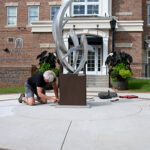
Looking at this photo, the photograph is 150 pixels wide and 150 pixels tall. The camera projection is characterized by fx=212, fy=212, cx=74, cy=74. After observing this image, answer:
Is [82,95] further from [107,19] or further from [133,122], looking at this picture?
[107,19]

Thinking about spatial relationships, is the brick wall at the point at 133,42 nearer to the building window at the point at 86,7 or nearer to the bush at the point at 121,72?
the building window at the point at 86,7

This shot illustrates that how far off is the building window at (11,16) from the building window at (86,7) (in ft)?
20.8

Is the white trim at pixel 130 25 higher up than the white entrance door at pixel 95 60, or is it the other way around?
the white trim at pixel 130 25

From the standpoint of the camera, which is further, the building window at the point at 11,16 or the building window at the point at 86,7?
the building window at the point at 11,16

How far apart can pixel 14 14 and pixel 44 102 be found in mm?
16811

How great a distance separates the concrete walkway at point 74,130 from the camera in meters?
3.41

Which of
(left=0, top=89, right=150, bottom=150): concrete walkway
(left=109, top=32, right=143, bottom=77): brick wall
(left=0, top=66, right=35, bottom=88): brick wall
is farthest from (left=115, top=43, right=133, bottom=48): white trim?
(left=0, top=89, right=150, bottom=150): concrete walkway

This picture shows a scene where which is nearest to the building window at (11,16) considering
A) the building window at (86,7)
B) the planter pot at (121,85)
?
the building window at (86,7)

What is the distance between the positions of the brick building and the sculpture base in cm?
933

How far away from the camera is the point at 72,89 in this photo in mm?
6922

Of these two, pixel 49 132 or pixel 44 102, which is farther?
pixel 44 102

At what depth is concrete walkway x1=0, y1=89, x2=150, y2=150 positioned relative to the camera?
3412 millimetres

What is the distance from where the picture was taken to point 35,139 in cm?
368

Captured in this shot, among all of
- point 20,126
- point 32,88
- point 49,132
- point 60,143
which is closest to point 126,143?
point 60,143
